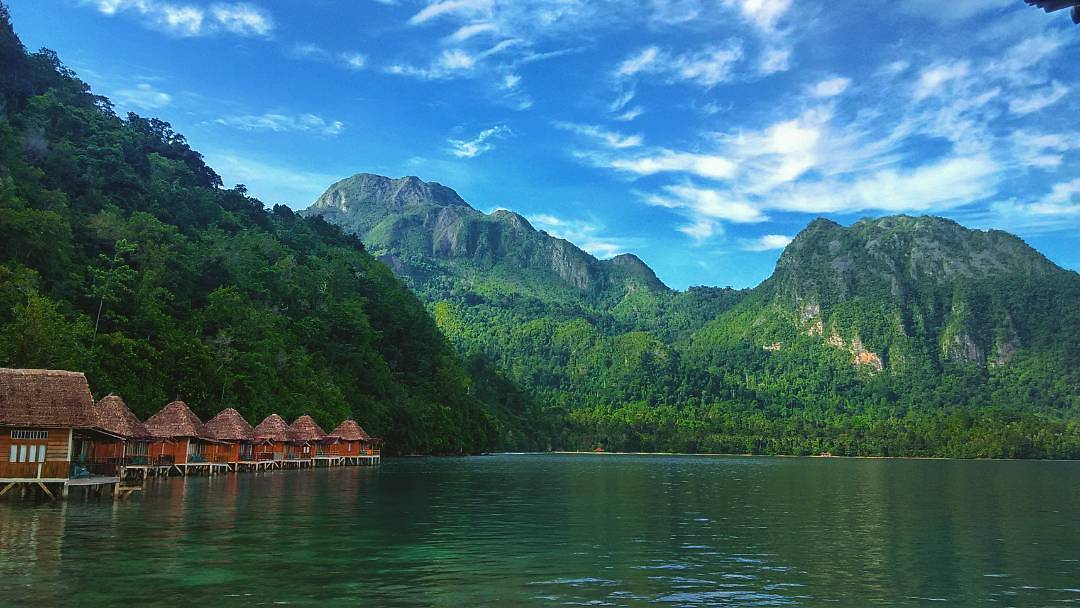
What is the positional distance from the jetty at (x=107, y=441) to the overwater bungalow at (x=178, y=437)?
0.06m

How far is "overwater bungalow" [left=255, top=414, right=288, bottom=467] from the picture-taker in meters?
71.7

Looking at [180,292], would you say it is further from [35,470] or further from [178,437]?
[35,470]

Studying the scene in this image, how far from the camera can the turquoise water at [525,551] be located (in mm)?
17953

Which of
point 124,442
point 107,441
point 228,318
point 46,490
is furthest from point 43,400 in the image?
point 228,318

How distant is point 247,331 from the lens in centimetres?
8481

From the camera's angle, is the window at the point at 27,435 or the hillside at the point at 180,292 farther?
the hillside at the point at 180,292

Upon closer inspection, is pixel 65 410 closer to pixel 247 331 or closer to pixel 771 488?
pixel 771 488

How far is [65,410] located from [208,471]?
30.9 metres

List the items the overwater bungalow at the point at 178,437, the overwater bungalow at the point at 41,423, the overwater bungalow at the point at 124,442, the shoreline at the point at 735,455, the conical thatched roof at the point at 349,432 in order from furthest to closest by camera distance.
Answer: the shoreline at the point at 735,455
the conical thatched roof at the point at 349,432
the overwater bungalow at the point at 178,437
the overwater bungalow at the point at 124,442
the overwater bungalow at the point at 41,423

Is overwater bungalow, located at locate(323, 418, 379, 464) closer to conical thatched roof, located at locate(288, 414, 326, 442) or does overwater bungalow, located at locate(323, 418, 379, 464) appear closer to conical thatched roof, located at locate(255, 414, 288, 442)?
conical thatched roof, located at locate(288, 414, 326, 442)

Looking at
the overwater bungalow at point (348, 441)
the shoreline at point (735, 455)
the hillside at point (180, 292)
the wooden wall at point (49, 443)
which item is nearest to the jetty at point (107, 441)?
the wooden wall at point (49, 443)

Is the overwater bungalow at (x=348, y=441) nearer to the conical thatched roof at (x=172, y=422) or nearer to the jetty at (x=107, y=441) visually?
the jetty at (x=107, y=441)

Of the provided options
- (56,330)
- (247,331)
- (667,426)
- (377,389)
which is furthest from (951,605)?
(667,426)

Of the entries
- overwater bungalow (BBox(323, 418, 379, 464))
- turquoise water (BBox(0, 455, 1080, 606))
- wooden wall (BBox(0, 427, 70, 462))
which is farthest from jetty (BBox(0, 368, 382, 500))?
overwater bungalow (BBox(323, 418, 379, 464))
